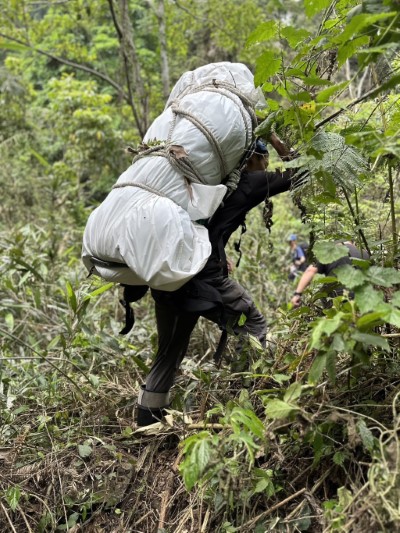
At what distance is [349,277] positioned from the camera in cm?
147

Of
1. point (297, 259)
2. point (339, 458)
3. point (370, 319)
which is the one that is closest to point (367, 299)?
point (370, 319)

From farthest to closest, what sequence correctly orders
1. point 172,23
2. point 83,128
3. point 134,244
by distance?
point 172,23, point 83,128, point 134,244

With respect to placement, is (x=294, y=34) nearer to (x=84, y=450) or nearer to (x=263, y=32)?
(x=263, y=32)

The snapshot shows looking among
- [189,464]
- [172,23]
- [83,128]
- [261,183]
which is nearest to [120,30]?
[83,128]

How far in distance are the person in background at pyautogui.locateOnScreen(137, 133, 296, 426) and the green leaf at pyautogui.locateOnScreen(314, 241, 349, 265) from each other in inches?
37.7

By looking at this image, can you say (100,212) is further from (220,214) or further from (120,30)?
(120,30)

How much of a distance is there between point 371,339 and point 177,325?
1.37 metres

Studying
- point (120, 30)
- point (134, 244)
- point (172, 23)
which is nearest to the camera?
point (134, 244)

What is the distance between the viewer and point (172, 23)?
876 centimetres

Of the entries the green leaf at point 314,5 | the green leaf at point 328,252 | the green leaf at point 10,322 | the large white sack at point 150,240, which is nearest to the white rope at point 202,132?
the large white sack at point 150,240

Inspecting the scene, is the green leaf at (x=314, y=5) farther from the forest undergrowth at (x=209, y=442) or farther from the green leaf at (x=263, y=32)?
the forest undergrowth at (x=209, y=442)

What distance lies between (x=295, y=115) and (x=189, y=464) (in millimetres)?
1260

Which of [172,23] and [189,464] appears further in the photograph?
[172,23]

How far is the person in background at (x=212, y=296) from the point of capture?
2.49 metres
